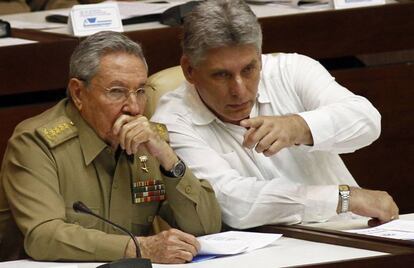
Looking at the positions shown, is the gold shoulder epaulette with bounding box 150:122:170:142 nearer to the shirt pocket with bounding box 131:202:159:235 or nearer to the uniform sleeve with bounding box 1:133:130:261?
the shirt pocket with bounding box 131:202:159:235

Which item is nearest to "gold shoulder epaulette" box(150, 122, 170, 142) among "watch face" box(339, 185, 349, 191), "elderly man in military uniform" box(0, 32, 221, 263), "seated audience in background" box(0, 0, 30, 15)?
"elderly man in military uniform" box(0, 32, 221, 263)

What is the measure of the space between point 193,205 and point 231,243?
0.23 meters

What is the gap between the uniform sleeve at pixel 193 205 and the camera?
3311 mm

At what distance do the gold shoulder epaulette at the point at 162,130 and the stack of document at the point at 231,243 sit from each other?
341 mm

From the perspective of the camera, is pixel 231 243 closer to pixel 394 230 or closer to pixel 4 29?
pixel 394 230

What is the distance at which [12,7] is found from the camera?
5988 mm

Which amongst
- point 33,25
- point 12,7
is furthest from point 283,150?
point 12,7

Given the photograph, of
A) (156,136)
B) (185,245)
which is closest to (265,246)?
(185,245)

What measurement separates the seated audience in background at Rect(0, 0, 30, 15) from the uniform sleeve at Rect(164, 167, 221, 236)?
287 centimetres

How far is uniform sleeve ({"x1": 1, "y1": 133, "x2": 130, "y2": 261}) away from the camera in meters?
3.10

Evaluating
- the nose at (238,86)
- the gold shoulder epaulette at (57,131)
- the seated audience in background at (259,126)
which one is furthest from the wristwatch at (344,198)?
the gold shoulder epaulette at (57,131)

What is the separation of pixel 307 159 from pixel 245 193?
358 mm

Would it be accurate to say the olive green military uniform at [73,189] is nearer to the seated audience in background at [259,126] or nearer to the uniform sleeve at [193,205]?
the uniform sleeve at [193,205]

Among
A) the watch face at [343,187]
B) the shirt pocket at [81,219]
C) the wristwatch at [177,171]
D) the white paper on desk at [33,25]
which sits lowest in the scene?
the watch face at [343,187]
